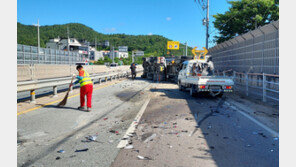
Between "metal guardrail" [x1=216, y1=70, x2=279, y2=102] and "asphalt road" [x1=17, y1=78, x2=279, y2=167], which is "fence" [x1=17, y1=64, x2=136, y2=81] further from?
"metal guardrail" [x1=216, y1=70, x2=279, y2=102]

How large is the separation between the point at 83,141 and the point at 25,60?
22861 mm

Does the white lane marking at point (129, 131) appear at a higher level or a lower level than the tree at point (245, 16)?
lower

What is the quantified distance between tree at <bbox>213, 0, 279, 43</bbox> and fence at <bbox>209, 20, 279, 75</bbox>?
288 inches

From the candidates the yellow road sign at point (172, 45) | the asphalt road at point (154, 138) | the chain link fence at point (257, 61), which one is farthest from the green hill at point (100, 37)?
the asphalt road at point (154, 138)

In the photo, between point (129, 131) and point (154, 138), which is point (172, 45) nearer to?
point (129, 131)

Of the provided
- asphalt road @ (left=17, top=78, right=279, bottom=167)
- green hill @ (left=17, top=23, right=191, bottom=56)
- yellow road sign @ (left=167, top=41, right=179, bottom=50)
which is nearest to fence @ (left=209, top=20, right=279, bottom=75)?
asphalt road @ (left=17, top=78, right=279, bottom=167)

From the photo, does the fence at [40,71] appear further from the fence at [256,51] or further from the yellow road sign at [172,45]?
the yellow road sign at [172,45]

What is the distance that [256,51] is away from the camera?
14.4 m

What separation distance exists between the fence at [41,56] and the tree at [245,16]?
71.3ft

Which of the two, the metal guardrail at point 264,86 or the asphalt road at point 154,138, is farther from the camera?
the metal guardrail at point 264,86

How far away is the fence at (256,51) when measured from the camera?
12.2 meters

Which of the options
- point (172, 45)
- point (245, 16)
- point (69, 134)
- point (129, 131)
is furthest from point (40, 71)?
point (172, 45)

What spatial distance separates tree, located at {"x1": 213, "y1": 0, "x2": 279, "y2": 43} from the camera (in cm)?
2469

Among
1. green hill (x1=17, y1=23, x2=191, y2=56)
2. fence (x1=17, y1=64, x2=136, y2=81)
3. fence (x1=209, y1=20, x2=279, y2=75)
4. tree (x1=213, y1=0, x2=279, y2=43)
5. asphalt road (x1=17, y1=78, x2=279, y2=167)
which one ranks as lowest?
asphalt road (x1=17, y1=78, x2=279, y2=167)
